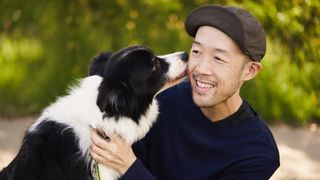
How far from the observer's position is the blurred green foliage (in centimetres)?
716

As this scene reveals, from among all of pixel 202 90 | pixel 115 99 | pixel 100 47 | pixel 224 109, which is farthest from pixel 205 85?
pixel 100 47

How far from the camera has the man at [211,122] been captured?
266cm

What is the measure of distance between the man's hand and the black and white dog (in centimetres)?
4

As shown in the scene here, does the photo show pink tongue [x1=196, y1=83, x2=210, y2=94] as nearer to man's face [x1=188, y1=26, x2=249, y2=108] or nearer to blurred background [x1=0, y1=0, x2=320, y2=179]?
man's face [x1=188, y1=26, x2=249, y2=108]

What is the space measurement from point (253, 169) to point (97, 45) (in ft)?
15.8

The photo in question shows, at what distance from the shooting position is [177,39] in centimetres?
730

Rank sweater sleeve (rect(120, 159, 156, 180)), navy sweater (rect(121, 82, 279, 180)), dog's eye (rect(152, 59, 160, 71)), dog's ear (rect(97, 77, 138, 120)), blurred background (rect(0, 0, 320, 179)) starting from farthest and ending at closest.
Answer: blurred background (rect(0, 0, 320, 179)), dog's eye (rect(152, 59, 160, 71)), navy sweater (rect(121, 82, 279, 180)), sweater sleeve (rect(120, 159, 156, 180)), dog's ear (rect(97, 77, 138, 120))

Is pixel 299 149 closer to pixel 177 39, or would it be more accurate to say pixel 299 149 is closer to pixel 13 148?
pixel 177 39

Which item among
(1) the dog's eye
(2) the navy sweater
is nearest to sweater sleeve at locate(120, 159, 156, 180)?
(2) the navy sweater

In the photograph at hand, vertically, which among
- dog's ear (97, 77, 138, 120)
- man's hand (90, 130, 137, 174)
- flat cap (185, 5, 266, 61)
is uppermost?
flat cap (185, 5, 266, 61)

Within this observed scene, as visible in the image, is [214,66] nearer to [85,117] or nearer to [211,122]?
[211,122]

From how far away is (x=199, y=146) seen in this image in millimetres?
2904

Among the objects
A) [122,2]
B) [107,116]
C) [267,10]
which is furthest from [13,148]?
[107,116]

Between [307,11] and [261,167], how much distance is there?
3.64 meters
